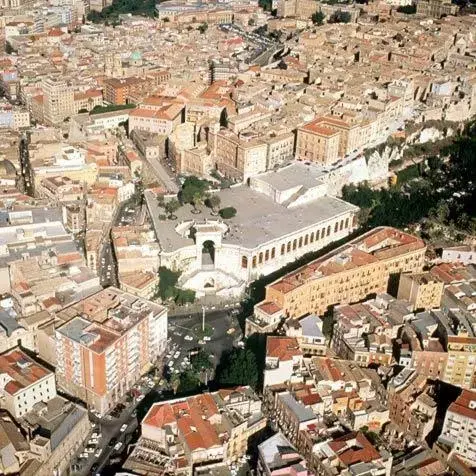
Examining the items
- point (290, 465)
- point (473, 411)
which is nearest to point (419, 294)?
point (473, 411)

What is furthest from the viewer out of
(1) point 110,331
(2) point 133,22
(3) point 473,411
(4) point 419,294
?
(2) point 133,22

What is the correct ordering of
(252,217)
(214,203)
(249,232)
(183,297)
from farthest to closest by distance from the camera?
(214,203)
(252,217)
(249,232)
(183,297)

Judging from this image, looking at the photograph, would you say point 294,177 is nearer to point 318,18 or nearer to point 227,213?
point 227,213

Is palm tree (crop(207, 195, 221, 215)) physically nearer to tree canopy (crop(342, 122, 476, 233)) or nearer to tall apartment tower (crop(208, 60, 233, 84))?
tree canopy (crop(342, 122, 476, 233))

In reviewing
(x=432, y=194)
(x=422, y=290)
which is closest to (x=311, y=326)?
(x=422, y=290)

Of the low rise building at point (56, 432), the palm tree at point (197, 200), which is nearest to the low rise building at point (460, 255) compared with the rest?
the palm tree at point (197, 200)

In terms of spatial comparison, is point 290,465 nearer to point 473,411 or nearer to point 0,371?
point 473,411
